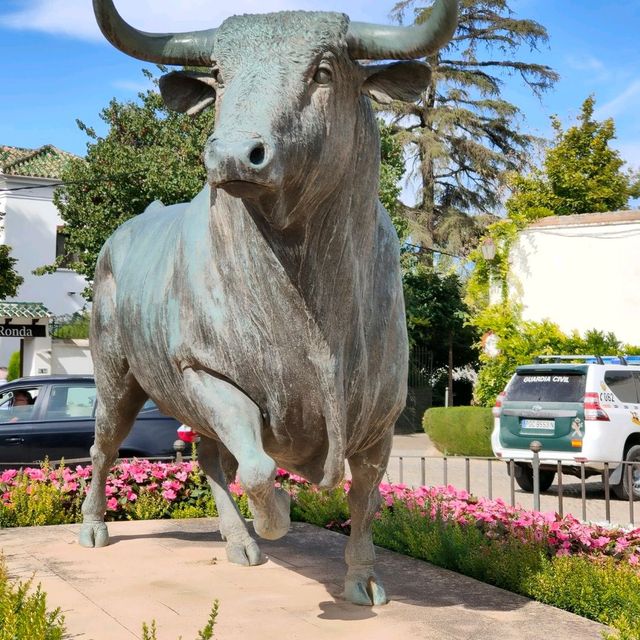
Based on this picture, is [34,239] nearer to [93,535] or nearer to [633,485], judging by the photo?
[633,485]

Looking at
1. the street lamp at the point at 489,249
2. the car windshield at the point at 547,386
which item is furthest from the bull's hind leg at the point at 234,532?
the street lamp at the point at 489,249

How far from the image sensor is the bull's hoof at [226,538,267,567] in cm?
607

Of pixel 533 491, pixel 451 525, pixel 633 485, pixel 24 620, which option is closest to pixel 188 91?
pixel 24 620

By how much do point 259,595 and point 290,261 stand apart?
2.17m

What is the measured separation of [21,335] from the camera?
27.5 m

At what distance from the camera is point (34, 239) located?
36.7m

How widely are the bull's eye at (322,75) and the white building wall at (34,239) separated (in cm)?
3404

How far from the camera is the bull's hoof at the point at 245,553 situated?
607 cm

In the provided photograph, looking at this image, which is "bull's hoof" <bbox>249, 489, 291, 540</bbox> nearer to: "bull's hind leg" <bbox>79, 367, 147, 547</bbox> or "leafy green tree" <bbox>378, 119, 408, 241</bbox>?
"bull's hind leg" <bbox>79, 367, 147, 547</bbox>

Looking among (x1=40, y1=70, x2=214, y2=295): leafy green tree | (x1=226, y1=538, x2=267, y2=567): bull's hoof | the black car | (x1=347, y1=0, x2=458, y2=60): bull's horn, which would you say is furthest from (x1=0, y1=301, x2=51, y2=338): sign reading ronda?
(x1=347, y1=0, x2=458, y2=60): bull's horn

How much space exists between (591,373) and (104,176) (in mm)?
14216

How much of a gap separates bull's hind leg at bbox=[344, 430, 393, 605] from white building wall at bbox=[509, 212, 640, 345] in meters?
14.7

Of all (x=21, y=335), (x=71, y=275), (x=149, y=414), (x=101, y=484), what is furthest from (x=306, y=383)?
(x=71, y=275)

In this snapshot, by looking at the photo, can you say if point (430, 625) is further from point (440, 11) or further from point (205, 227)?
point (440, 11)
